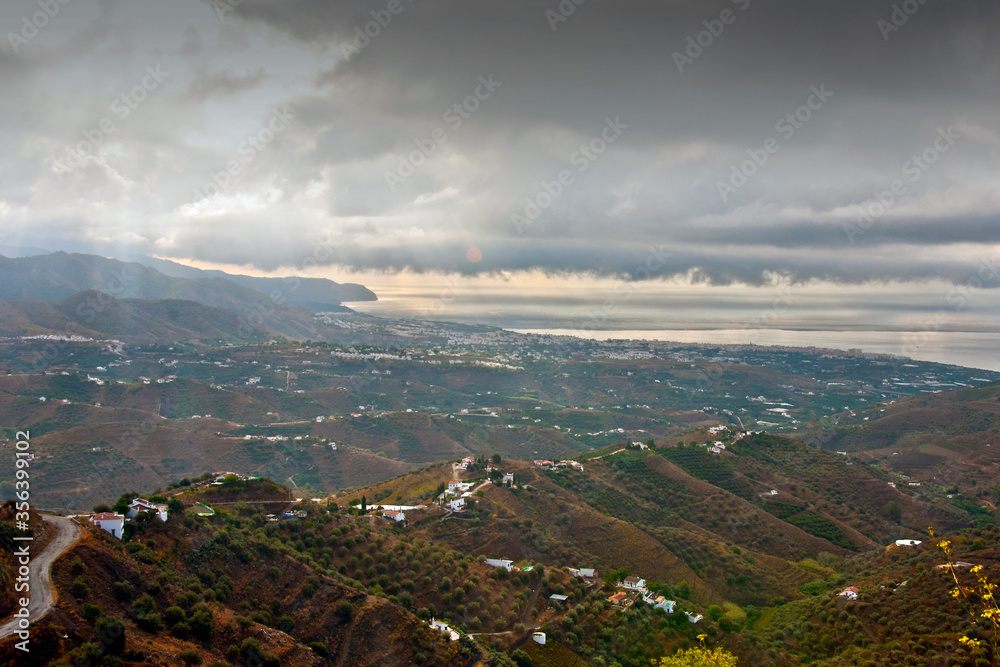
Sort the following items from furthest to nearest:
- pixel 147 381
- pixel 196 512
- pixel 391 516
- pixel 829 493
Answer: pixel 147 381, pixel 829 493, pixel 391 516, pixel 196 512

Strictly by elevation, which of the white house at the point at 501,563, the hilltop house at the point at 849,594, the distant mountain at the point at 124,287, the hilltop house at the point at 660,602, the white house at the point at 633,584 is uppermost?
the distant mountain at the point at 124,287

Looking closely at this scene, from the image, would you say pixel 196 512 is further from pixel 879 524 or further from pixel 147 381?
pixel 147 381

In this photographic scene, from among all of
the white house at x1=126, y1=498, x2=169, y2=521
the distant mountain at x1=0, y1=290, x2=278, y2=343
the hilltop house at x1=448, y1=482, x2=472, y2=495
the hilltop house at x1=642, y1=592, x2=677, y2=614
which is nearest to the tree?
Answer: the white house at x1=126, y1=498, x2=169, y2=521

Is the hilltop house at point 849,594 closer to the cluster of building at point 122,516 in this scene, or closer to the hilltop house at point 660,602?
the hilltop house at point 660,602

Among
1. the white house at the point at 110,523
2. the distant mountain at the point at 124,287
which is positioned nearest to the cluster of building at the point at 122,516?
the white house at the point at 110,523

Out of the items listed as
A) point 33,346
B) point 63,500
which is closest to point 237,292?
point 33,346
